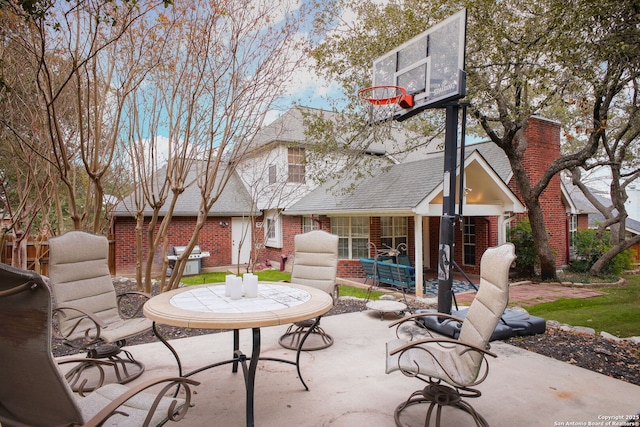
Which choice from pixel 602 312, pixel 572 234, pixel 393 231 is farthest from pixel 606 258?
pixel 393 231

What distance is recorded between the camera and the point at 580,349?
14.6 feet

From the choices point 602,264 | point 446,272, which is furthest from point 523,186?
point 446,272

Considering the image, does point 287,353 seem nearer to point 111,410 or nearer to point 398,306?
point 398,306

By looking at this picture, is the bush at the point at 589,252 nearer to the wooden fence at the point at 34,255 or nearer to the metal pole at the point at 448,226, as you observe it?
the metal pole at the point at 448,226

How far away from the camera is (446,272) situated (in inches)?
179

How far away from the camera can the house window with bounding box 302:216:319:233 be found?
1273 cm

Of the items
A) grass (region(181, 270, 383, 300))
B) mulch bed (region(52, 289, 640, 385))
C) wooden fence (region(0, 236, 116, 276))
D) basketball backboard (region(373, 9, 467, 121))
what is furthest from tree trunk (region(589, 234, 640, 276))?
wooden fence (region(0, 236, 116, 276))

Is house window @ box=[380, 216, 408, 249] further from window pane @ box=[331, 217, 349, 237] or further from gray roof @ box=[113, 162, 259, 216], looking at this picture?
gray roof @ box=[113, 162, 259, 216]

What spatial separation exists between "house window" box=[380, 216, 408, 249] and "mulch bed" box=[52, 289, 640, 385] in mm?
6784

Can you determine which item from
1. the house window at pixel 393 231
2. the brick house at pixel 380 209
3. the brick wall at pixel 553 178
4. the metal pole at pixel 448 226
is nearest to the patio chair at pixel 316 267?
the metal pole at pixel 448 226

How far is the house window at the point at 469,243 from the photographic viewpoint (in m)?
12.4

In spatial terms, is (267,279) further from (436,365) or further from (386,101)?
(436,365)

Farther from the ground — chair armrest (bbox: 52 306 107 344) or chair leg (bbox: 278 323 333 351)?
Answer: chair armrest (bbox: 52 306 107 344)

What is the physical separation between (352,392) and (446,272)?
202 cm
